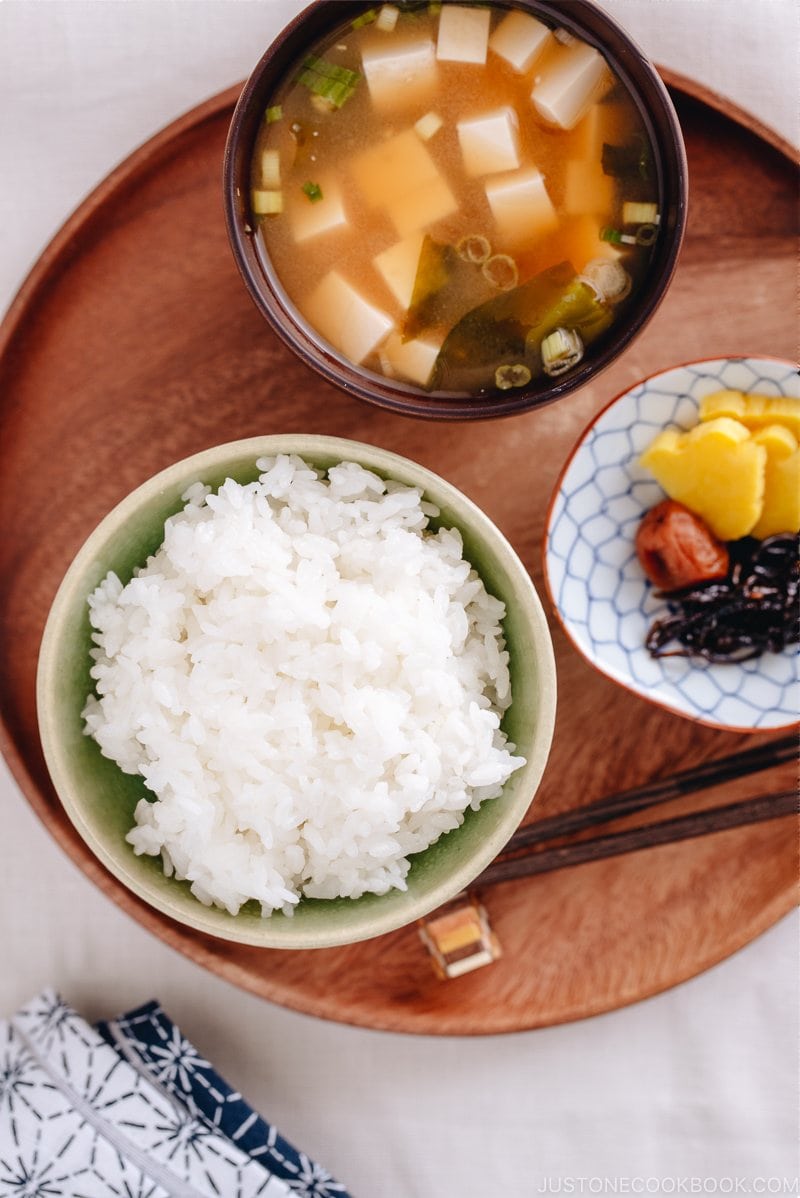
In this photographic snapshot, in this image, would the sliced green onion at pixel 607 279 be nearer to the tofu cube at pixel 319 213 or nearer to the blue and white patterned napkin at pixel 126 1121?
the tofu cube at pixel 319 213

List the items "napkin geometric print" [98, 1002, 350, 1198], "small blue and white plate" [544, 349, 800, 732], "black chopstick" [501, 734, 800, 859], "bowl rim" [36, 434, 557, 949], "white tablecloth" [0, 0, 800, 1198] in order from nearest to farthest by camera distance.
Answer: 1. "bowl rim" [36, 434, 557, 949]
2. "small blue and white plate" [544, 349, 800, 732]
3. "black chopstick" [501, 734, 800, 859]
4. "napkin geometric print" [98, 1002, 350, 1198]
5. "white tablecloth" [0, 0, 800, 1198]

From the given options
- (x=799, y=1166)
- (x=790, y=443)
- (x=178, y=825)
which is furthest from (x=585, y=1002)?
(x=790, y=443)

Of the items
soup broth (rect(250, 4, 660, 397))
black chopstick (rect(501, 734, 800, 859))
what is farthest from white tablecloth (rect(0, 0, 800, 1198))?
soup broth (rect(250, 4, 660, 397))

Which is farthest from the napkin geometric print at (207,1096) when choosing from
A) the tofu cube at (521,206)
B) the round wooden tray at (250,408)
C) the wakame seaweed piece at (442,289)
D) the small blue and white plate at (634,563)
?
the tofu cube at (521,206)

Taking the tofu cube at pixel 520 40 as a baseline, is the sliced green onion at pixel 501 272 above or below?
below

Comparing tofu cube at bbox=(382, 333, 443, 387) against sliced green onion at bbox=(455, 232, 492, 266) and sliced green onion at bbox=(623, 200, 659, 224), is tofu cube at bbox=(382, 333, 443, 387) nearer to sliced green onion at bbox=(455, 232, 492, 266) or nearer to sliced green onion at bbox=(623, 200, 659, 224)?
sliced green onion at bbox=(455, 232, 492, 266)

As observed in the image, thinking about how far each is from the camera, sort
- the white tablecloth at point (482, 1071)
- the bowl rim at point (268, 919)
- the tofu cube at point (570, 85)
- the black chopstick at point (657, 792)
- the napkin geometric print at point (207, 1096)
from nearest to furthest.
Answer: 1. the bowl rim at point (268, 919)
2. the tofu cube at point (570, 85)
3. the black chopstick at point (657, 792)
4. the napkin geometric print at point (207, 1096)
5. the white tablecloth at point (482, 1071)
